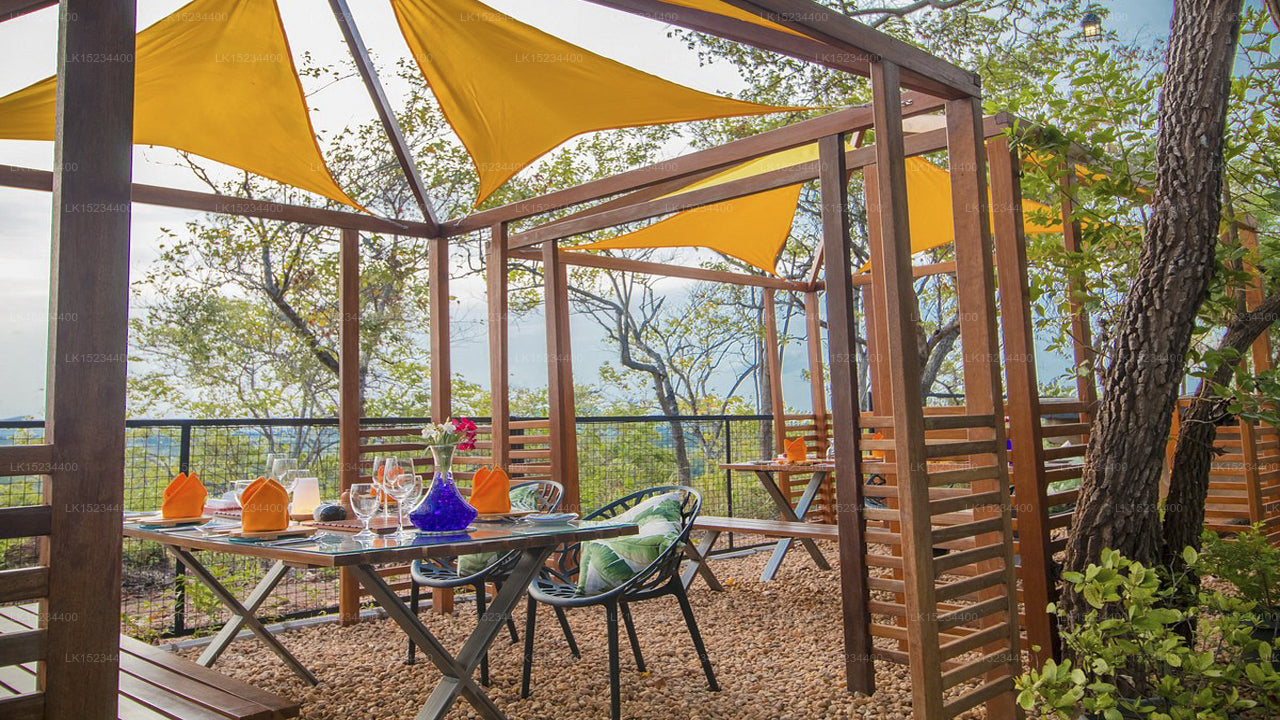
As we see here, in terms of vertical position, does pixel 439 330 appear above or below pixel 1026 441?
above

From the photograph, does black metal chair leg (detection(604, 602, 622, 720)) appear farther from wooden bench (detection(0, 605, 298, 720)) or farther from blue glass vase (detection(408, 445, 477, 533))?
wooden bench (detection(0, 605, 298, 720))

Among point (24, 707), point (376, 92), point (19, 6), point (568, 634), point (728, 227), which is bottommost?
point (568, 634)

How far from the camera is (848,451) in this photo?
3.56 meters

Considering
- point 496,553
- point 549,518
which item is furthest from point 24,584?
point 496,553

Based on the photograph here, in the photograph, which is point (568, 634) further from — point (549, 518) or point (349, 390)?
point (349, 390)

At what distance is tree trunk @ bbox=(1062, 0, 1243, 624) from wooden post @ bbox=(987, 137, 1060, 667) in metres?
0.44

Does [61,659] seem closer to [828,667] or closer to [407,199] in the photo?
[828,667]

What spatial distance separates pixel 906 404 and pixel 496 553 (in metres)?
2.06

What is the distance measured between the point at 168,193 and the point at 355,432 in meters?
1.60

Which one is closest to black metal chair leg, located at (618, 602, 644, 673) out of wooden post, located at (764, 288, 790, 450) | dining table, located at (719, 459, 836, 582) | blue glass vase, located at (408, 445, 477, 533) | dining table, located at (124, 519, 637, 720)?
dining table, located at (124, 519, 637, 720)

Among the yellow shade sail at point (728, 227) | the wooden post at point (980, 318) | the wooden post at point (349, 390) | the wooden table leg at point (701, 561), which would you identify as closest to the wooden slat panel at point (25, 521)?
the wooden post at point (980, 318)

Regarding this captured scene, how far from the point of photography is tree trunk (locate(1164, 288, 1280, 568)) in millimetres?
3262

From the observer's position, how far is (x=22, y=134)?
3975 millimetres

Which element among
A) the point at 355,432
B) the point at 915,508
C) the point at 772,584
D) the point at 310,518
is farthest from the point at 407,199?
the point at 915,508
